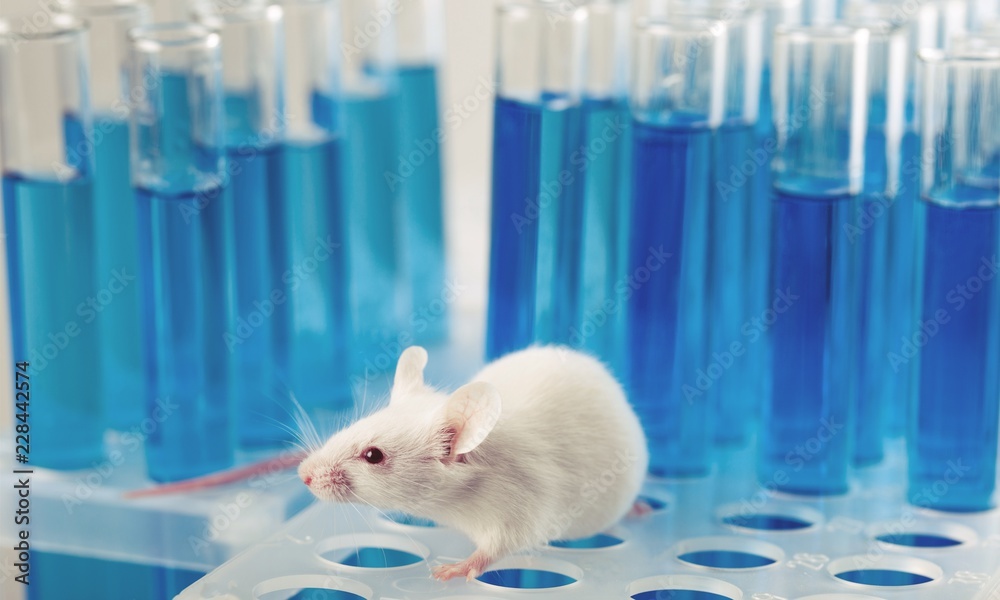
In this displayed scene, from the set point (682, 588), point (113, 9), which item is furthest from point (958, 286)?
point (113, 9)

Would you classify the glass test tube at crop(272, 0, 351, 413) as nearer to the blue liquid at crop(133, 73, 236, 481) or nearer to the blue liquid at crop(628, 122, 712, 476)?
the blue liquid at crop(133, 73, 236, 481)

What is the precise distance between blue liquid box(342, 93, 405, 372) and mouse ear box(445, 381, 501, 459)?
0.62 m

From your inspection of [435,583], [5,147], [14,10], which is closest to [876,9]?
[435,583]

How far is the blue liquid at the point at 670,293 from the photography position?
151 centimetres

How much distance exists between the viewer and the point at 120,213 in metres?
1.69

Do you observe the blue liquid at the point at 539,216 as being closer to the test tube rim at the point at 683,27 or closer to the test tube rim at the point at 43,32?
the test tube rim at the point at 683,27

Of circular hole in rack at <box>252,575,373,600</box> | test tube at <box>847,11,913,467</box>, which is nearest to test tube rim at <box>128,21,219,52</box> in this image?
circular hole in rack at <box>252,575,373,600</box>

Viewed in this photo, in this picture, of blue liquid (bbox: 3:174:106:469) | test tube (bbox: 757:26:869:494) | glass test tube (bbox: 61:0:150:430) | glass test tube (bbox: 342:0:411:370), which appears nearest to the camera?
test tube (bbox: 757:26:869:494)

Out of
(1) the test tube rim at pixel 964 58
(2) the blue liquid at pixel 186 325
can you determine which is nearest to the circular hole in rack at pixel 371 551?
(2) the blue liquid at pixel 186 325

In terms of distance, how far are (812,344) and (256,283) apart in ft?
2.07

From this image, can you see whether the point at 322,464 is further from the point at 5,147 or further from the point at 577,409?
the point at 5,147

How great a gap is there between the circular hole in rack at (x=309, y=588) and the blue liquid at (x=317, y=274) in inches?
16.3

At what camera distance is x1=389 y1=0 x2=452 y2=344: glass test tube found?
193cm

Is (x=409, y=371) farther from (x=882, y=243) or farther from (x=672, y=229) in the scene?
(x=882, y=243)
